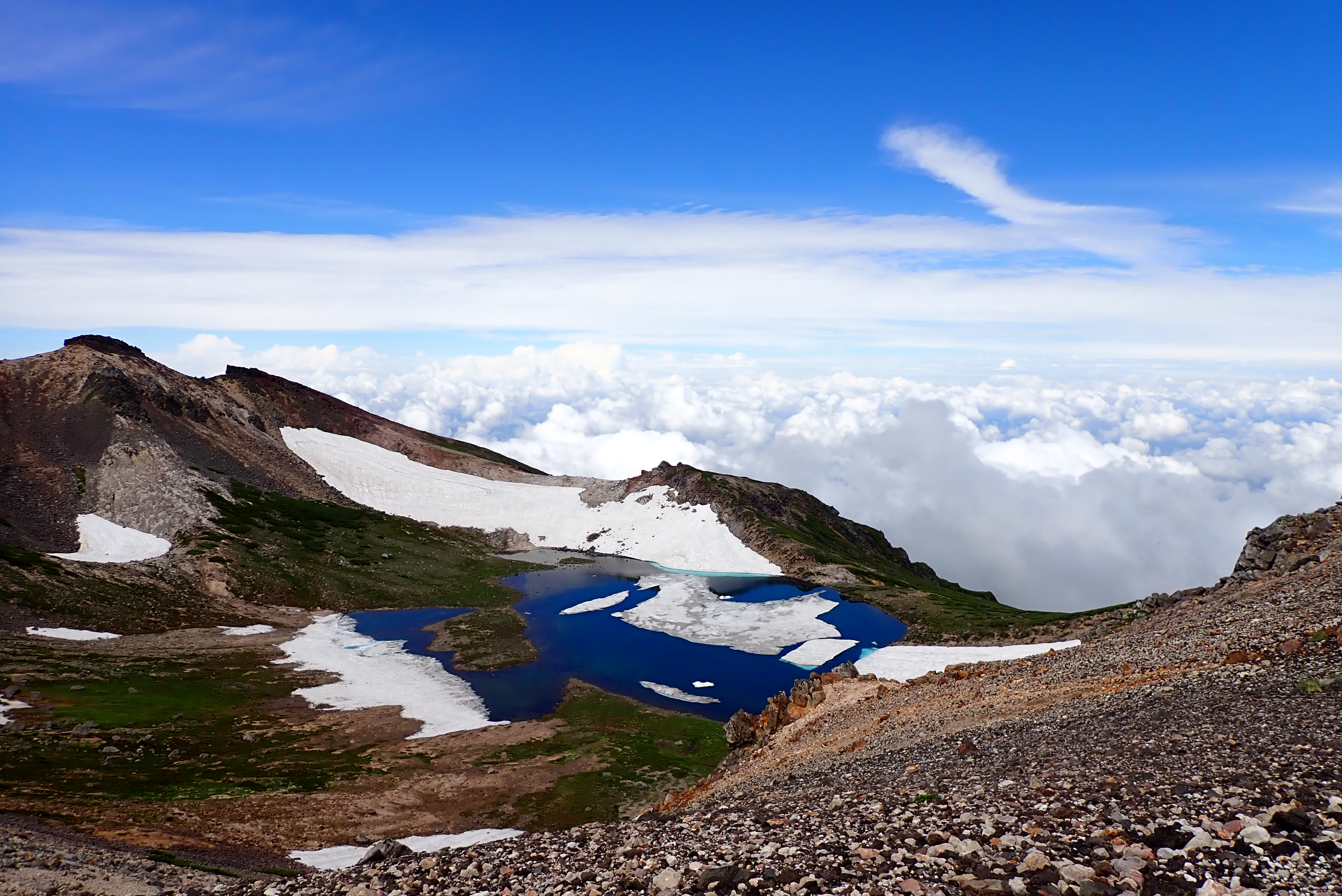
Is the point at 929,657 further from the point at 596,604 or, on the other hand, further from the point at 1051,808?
the point at 1051,808

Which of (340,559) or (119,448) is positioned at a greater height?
(119,448)

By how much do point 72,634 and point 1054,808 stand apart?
100m

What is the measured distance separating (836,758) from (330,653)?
7687cm

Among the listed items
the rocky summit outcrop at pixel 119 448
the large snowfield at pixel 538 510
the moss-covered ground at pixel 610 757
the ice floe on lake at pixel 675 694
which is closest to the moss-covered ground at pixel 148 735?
the moss-covered ground at pixel 610 757

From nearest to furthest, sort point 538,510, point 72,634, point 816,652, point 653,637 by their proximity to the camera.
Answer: point 72,634, point 816,652, point 653,637, point 538,510

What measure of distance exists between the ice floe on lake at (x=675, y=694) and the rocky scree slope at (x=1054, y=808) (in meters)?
48.9

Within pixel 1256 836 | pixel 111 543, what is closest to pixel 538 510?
pixel 111 543

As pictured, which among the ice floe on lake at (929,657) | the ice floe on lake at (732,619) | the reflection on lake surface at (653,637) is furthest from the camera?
the ice floe on lake at (732,619)

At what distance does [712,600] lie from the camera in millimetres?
126375

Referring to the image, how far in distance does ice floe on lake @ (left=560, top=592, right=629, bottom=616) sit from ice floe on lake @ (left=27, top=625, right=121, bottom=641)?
60320 millimetres

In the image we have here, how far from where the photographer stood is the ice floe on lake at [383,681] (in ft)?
227

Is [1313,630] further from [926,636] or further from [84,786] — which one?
[926,636]

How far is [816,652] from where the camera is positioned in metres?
97.9

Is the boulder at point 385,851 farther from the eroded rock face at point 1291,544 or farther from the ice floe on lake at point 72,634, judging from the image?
the ice floe on lake at point 72,634
